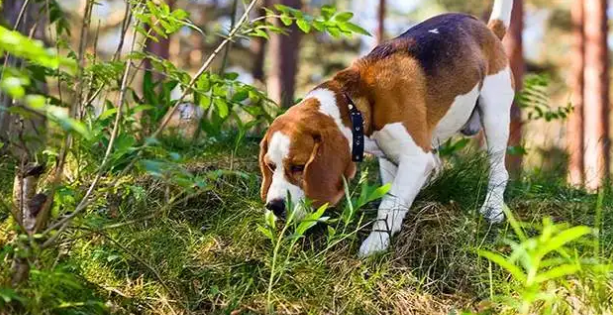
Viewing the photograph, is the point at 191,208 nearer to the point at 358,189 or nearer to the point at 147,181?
the point at 147,181

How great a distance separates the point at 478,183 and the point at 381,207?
0.76 m

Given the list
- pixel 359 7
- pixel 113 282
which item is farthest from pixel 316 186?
pixel 359 7

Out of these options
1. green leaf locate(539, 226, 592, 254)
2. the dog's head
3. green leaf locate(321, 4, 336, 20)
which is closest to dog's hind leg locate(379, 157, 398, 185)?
the dog's head

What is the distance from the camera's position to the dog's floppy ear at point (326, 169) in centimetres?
364

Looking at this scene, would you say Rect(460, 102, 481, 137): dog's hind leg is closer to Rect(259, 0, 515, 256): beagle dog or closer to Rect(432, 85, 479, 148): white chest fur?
Rect(259, 0, 515, 256): beagle dog

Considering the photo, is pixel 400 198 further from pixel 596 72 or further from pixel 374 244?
pixel 596 72

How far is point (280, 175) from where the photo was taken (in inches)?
146

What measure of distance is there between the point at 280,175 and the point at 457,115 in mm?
1412

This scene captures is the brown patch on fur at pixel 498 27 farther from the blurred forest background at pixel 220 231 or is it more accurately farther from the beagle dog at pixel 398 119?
the blurred forest background at pixel 220 231

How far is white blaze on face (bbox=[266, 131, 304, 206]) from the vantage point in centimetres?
366

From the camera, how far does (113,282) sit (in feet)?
11.4

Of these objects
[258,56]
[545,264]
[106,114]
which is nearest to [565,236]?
[545,264]

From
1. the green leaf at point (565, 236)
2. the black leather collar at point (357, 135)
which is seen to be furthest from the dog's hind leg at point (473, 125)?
the green leaf at point (565, 236)

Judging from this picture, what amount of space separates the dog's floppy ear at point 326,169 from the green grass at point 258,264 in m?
0.23
